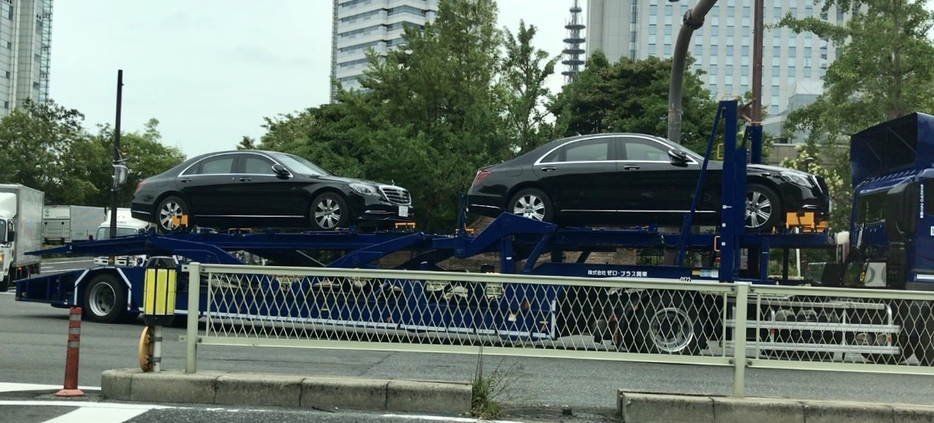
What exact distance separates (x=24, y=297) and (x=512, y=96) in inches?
545

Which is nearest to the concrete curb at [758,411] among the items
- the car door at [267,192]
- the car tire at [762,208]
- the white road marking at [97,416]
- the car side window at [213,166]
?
the white road marking at [97,416]

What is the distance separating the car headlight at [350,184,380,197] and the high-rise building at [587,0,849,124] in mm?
111929

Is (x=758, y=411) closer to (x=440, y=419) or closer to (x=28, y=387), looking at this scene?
(x=440, y=419)

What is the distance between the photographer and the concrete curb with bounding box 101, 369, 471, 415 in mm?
7121

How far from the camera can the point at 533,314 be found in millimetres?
7992

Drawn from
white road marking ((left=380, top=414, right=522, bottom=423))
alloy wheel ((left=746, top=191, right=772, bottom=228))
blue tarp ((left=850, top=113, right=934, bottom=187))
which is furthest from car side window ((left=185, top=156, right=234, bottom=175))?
blue tarp ((left=850, top=113, right=934, bottom=187))

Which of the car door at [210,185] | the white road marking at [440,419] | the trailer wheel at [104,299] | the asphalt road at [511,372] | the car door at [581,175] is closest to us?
the white road marking at [440,419]

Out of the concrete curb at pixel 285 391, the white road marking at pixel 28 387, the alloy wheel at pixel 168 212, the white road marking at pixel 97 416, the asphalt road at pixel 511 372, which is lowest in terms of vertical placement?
the asphalt road at pixel 511 372

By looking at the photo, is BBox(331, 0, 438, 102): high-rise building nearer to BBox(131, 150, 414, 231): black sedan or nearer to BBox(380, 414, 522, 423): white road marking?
BBox(131, 150, 414, 231): black sedan

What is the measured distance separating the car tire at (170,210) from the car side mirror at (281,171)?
5.47 ft

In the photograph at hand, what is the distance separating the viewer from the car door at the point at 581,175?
512 inches

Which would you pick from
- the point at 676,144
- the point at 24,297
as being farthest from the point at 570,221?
the point at 24,297

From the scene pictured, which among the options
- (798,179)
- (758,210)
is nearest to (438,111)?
(758,210)

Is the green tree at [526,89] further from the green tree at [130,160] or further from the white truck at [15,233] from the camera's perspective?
the green tree at [130,160]
